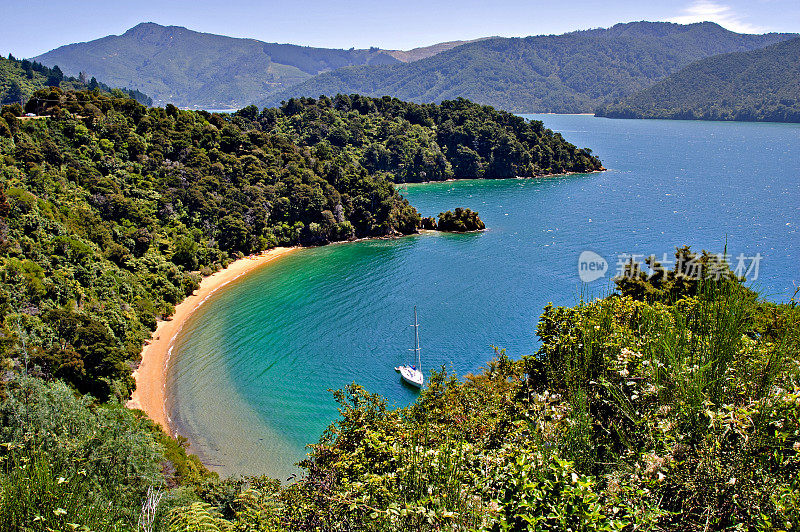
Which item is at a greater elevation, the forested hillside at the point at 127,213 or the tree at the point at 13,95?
the tree at the point at 13,95

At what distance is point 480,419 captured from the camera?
393 inches

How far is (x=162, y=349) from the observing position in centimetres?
2789

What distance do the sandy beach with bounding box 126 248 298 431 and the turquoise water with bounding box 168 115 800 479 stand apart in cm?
65

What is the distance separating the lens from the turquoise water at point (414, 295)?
74.9 ft

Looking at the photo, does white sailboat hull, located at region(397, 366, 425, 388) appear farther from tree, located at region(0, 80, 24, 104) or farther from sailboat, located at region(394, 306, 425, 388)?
tree, located at region(0, 80, 24, 104)

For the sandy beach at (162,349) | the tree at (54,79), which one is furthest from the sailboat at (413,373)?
the tree at (54,79)

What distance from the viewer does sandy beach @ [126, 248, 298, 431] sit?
22797mm

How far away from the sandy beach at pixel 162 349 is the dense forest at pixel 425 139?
46398mm

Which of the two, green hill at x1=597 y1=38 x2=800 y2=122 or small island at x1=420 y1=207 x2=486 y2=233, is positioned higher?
green hill at x1=597 y1=38 x2=800 y2=122

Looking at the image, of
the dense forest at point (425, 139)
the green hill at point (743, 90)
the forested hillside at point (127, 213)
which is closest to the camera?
the forested hillside at point (127, 213)
